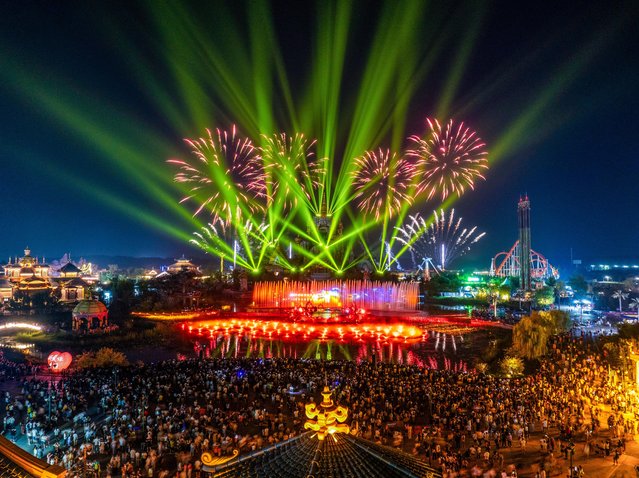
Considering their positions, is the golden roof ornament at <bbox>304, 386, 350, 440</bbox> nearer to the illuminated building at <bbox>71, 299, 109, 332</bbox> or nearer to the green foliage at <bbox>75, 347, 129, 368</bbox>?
the green foliage at <bbox>75, 347, 129, 368</bbox>

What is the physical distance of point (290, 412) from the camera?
1861 centimetres

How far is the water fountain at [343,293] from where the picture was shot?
56.2 metres

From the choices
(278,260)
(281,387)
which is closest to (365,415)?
(281,387)

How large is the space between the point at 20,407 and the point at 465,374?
2289 centimetres

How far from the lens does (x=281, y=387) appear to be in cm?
2119

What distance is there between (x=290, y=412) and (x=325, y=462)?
14442 millimetres

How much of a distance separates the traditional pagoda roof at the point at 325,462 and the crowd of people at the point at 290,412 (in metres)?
8.49

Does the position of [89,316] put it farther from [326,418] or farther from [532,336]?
[326,418]

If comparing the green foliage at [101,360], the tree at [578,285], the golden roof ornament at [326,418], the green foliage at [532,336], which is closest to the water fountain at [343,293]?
the green foliage at [532,336]

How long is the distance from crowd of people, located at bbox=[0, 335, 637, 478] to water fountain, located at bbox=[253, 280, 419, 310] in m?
30.8

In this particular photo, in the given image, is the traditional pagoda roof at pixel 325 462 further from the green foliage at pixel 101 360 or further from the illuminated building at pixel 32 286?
the illuminated building at pixel 32 286

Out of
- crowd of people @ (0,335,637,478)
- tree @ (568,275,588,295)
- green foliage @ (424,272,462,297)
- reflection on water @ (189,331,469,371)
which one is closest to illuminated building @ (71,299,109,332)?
reflection on water @ (189,331,469,371)

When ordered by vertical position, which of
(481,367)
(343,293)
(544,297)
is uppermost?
(544,297)

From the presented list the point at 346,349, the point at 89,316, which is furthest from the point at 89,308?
the point at 346,349
